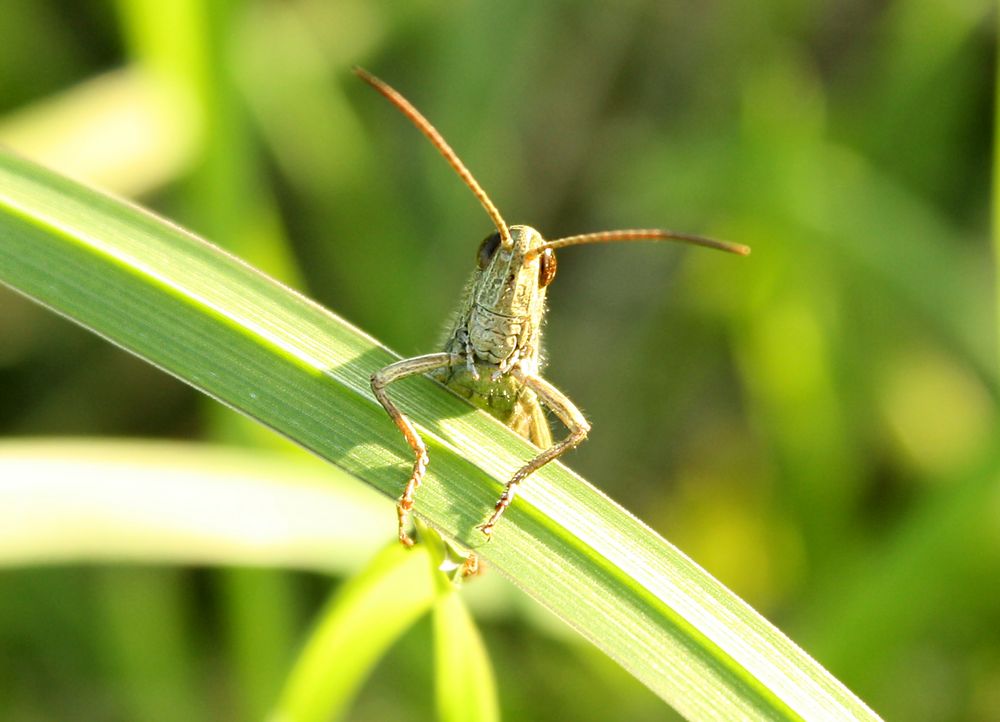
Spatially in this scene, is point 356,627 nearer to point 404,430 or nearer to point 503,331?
point 404,430

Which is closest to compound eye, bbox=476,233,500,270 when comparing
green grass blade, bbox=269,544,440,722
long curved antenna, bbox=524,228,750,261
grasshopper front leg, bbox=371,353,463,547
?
long curved antenna, bbox=524,228,750,261

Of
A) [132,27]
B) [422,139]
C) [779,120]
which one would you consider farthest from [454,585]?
[422,139]

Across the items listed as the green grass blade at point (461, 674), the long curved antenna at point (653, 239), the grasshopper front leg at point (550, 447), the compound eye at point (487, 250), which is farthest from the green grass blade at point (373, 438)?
the compound eye at point (487, 250)

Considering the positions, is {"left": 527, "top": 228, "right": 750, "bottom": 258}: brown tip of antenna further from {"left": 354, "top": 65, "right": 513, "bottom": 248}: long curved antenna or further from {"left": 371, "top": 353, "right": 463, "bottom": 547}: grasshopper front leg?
{"left": 371, "top": 353, "right": 463, "bottom": 547}: grasshopper front leg

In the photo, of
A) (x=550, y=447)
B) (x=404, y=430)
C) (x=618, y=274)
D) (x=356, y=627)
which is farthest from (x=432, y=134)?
(x=618, y=274)

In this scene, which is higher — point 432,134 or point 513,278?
point 513,278

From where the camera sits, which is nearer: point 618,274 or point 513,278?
point 513,278

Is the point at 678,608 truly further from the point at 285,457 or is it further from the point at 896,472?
the point at 896,472

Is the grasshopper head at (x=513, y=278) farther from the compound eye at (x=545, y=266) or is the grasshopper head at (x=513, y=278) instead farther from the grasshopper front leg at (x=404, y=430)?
the grasshopper front leg at (x=404, y=430)
